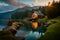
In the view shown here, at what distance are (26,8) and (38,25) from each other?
304 mm

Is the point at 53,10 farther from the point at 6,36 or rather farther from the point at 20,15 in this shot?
the point at 6,36

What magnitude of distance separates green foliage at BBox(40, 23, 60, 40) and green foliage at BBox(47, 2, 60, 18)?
0.51ft

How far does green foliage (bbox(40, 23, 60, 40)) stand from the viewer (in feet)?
8.30

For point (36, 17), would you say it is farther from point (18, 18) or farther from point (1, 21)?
point (1, 21)

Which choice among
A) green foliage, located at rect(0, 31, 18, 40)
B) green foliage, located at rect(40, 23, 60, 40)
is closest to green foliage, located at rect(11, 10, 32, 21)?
green foliage, located at rect(0, 31, 18, 40)

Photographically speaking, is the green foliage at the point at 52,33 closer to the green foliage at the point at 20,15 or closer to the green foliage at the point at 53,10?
the green foliage at the point at 53,10

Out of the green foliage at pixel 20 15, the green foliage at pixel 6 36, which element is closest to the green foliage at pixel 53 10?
the green foliage at pixel 20 15

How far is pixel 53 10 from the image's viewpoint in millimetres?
2635

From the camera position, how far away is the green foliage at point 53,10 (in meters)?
2.62

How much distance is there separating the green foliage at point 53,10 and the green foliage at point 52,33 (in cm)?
15

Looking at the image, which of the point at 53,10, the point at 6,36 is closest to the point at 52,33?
the point at 53,10

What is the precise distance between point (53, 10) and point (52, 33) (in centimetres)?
35

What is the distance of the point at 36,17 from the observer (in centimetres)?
259

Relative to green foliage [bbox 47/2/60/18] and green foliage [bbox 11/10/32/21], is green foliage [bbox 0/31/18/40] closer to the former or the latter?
green foliage [bbox 11/10/32/21]
